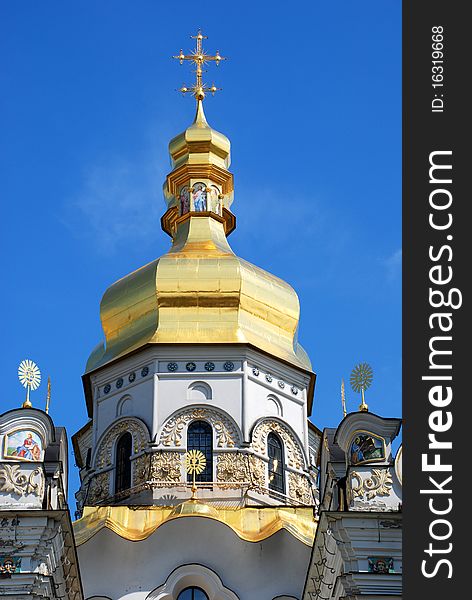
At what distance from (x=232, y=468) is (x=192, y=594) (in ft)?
8.99

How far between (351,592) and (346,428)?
258cm

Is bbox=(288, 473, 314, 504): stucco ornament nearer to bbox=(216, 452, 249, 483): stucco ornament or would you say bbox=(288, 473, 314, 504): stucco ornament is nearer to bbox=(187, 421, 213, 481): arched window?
bbox=(216, 452, 249, 483): stucco ornament

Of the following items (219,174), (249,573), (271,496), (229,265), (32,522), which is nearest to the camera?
(32,522)

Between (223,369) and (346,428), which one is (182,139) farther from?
(346,428)

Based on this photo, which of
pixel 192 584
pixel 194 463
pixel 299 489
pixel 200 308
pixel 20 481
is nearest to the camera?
pixel 20 481

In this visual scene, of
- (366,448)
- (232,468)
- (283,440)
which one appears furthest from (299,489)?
(366,448)

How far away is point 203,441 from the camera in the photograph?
86.8ft

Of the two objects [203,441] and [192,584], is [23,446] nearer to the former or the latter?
[192,584]

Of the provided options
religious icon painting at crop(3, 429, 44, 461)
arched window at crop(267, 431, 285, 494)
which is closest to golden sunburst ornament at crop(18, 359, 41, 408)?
religious icon painting at crop(3, 429, 44, 461)

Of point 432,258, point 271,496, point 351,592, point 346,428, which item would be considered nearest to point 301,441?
point 271,496

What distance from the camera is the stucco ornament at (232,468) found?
25.8 meters

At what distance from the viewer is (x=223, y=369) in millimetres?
27047

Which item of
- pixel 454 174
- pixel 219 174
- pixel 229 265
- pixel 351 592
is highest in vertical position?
pixel 219 174

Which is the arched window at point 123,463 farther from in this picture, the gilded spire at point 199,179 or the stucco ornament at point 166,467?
the gilded spire at point 199,179
